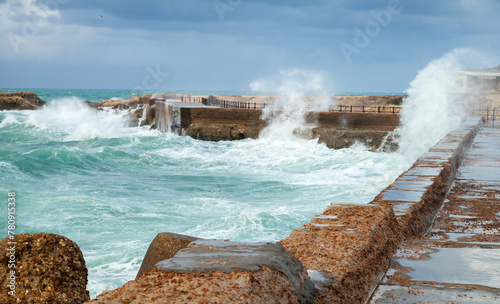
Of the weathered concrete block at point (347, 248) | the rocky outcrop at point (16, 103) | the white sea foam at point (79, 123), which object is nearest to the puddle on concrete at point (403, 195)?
the weathered concrete block at point (347, 248)

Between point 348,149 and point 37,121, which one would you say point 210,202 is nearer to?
point 348,149

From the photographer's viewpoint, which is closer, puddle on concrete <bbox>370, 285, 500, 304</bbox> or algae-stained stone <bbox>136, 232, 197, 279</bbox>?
puddle on concrete <bbox>370, 285, 500, 304</bbox>

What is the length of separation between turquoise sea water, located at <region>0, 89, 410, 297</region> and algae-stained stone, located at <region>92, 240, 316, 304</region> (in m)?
4.69

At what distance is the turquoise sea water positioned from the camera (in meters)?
8.59

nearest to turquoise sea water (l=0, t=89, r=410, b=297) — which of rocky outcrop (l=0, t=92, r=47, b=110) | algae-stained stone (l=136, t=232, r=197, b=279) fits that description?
algae-stained stone (l=136, t=232, r=197, b=279)

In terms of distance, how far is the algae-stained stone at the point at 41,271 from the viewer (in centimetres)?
315

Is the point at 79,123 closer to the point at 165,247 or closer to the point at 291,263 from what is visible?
the point at 165,247

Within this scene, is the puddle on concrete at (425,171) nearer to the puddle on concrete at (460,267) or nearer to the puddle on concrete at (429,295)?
the puddle on concrete at (460,267)

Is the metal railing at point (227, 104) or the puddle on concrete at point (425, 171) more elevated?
the metal railing at point (227, 104)

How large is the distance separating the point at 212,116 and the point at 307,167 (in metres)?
9.70

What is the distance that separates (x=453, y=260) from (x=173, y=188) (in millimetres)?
10702

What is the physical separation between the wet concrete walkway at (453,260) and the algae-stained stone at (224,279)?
803 millimetres

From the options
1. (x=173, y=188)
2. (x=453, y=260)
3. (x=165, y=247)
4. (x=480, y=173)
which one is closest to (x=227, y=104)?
(x=173, y=188)

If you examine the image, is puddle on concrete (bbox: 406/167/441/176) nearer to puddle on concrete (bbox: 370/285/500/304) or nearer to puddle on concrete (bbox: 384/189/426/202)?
puddle on concrete (bbox: 384/189/426/202)
